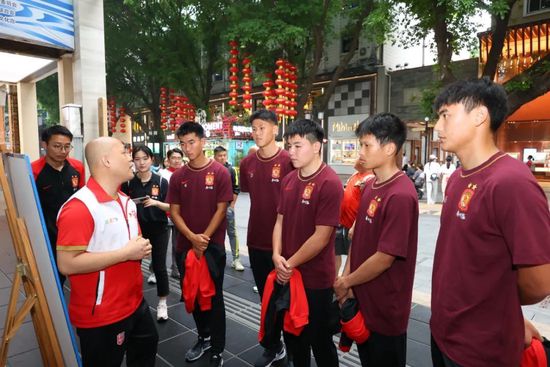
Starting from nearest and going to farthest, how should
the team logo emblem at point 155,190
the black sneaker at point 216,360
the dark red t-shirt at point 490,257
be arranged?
the dark red t-shirt at point 490,257
the black sneaker at point 216,360
the team logo emblem at point 155,190

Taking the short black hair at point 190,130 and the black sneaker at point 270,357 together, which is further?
the short black hair at point 190,130

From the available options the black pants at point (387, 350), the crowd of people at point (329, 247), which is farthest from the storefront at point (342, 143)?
the black pants at point (387, 350)

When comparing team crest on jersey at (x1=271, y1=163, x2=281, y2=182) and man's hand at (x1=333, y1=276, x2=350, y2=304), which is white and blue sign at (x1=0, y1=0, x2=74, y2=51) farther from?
man's hand at (x1=333, y1=276, x2=350, y2=304)

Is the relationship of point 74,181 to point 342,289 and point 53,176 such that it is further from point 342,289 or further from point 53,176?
point 342,289

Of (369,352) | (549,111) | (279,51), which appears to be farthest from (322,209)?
(549,111)

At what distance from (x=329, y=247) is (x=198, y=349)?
159 centimetres

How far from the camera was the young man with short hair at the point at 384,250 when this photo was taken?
2012 millimetres

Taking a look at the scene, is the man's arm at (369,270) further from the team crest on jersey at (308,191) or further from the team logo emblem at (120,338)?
the team logo emblem at (120,338)

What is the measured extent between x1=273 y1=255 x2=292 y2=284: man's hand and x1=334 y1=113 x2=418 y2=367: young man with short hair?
39 centimetres

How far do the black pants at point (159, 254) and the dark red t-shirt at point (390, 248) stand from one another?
8.02ft

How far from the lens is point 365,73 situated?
60.0 ft

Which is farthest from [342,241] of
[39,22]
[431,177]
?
[431,177]

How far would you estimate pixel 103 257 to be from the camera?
6.31 feet

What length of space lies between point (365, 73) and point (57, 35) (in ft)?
48.6
